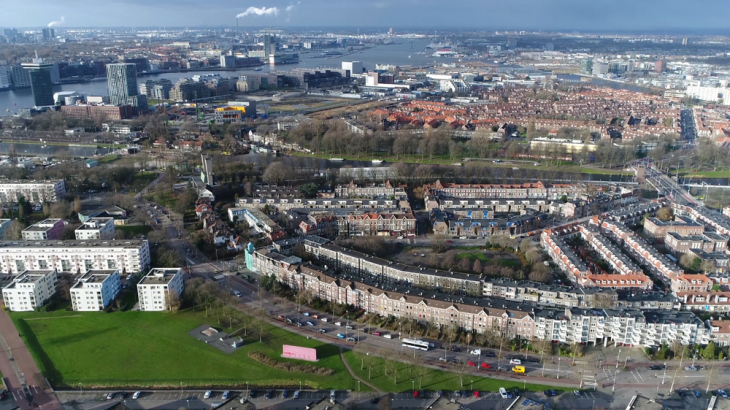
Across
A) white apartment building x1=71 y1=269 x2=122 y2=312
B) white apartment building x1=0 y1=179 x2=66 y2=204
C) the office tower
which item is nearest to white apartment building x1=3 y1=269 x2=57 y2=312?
white apartment building x1=71 y1=269 x2=122 y2=312

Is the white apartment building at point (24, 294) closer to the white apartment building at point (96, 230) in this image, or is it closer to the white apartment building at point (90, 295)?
the white apartment building at point (90, 295)

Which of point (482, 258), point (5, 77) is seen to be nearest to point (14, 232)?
point (482, 258)

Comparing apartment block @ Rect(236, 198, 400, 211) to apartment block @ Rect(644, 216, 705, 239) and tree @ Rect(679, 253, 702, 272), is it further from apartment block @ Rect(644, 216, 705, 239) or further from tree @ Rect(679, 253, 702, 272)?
tree @ Rect(679, 253, 702, 272)

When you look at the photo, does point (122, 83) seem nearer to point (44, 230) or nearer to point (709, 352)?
point (44, 230)

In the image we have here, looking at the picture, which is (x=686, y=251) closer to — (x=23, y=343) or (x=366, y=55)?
(x=23, y=343)

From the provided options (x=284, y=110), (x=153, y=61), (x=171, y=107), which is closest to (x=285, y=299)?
(x=284, y=110)

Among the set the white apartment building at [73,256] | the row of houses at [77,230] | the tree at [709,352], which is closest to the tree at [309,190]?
the row of houses at [77,230]
